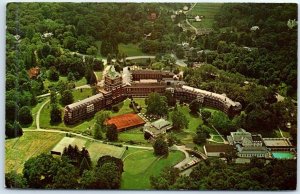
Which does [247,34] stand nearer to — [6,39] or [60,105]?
[60,105]

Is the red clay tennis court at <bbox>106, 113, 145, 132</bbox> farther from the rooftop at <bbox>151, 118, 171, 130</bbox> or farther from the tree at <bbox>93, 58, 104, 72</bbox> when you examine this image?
the tree at <bbox>93, 58, 104, 72</bbox>

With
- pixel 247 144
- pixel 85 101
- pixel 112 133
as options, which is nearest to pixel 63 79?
pixel 85 101

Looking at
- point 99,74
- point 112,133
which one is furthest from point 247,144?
point 99,74

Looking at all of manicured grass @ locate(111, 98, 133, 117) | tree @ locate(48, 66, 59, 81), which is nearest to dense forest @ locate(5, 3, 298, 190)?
tree @ locate(48, 66, 59, 81)

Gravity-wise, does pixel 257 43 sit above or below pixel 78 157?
above

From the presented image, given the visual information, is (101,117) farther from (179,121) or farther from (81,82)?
(179,121)

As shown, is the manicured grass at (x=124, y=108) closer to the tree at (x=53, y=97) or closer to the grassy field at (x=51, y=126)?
the grassy field at (x=51, y=126)

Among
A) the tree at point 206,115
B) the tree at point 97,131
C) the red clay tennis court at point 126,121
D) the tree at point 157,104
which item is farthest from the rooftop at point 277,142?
the tree at point 97,131

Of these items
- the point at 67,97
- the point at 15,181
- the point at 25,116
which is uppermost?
the point at 67,97
